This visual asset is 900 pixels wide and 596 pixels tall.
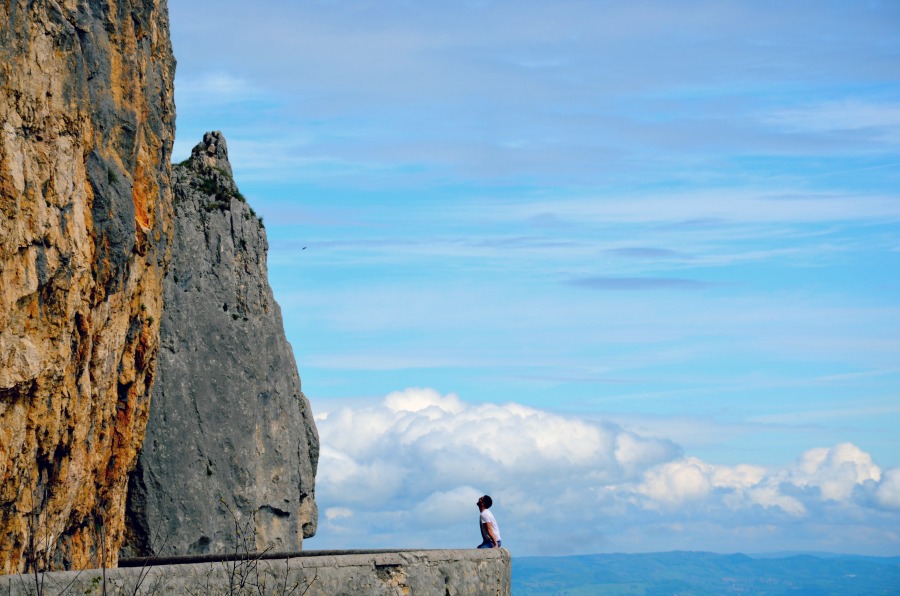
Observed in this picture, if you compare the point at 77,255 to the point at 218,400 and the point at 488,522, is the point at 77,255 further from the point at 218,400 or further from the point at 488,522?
the point at 218,400

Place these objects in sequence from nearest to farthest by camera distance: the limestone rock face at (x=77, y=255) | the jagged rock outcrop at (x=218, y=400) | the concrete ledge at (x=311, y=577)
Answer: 1. the concrete ledge at (x=311, y=577)
2. the limestone rock face at (x=77, y=255)
3. the jagged rock outcrop at (x=218, y=400)

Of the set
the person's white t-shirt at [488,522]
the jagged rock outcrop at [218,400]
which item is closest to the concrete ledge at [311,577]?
the person's white t-shirt at [488,522]

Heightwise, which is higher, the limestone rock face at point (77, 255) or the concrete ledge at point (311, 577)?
the limestone rock face at point (77, 255)

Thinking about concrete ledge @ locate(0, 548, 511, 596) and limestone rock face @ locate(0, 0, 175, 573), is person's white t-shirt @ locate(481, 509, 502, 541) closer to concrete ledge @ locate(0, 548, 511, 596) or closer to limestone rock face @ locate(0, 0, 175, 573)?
concrete ledge @ locate(0, 548, 511, 596)

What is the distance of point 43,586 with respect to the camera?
13.0 meters

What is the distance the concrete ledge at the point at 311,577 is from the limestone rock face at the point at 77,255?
1561mm

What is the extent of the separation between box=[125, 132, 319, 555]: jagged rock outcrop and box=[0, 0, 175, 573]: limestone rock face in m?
5.89

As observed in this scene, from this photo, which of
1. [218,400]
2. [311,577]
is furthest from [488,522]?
[218,400]

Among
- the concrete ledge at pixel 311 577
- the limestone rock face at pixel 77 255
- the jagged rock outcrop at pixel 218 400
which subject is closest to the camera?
the concrete ledge at pixel 311 577

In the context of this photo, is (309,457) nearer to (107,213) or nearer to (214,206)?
(214,206)

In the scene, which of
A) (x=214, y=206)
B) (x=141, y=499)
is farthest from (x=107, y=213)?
(x=214, y=206)

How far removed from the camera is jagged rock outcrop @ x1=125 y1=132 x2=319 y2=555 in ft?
104

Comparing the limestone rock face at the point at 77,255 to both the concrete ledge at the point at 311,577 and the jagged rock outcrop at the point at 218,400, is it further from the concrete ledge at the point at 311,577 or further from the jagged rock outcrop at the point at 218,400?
the jagged rock outcrop at the point at 218,400

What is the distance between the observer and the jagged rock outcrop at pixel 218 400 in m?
31.6
